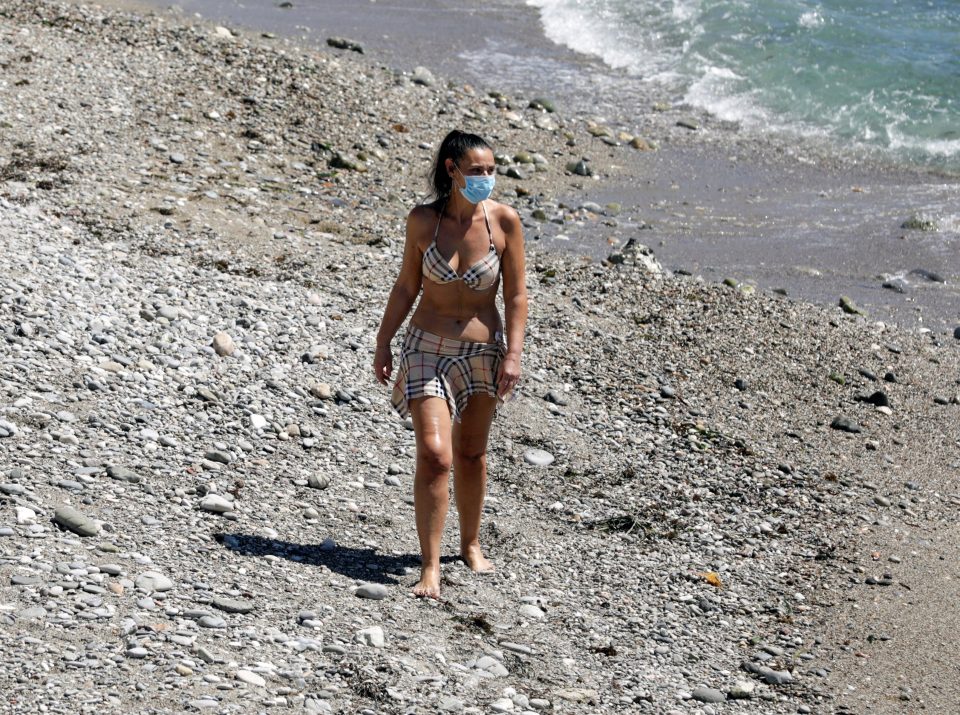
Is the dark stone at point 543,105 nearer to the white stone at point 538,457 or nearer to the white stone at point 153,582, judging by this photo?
the white stone at point 538,457

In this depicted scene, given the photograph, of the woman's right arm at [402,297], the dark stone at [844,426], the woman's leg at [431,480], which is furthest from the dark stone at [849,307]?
the woman's leg at [431,480]

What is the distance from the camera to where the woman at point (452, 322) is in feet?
20.2

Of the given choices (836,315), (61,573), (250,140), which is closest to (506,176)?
(250,140)

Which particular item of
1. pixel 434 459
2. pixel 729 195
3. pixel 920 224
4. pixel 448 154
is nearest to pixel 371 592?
pixel 434 459

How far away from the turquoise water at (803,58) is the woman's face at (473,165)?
12.8m

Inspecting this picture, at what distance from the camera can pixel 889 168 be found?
17016mm

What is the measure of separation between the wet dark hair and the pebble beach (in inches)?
75.9

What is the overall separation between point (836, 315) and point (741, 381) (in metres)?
2.19

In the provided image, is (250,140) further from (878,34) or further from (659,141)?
(878,34)

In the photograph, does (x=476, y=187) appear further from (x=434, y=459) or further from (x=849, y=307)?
(x=849, y=307)

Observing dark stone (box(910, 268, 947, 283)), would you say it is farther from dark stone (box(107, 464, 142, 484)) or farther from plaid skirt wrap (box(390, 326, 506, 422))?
dark stone (box(107, 464, 142, 484))

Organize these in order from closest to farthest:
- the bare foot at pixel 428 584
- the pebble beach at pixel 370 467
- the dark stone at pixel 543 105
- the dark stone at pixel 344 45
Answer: the pebble beach at pixel 370 467
the bare foot at pixel 428 584
the dark stone at pixel 543 105
the dark stone at pixel 344 45

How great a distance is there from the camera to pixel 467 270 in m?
6.22

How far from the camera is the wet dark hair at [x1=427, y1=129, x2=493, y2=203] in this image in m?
6.11
